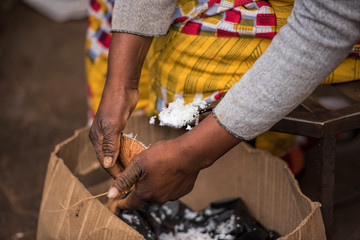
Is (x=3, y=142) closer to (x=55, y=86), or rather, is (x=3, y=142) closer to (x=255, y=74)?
(x=55, y=86)

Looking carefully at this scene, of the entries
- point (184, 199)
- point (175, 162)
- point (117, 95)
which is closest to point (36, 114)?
point (184, 199)

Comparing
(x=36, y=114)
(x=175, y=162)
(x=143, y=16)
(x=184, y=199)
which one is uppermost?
(x=143, y=16)

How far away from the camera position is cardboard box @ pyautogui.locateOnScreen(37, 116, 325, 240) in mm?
922

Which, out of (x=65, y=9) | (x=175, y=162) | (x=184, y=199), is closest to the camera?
(x=175, y=162)

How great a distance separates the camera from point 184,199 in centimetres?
147

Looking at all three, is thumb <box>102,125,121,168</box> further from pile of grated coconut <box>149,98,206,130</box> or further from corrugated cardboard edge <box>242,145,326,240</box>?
corrugated cardboard edge <box>242,145,326,240</box>

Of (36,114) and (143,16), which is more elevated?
(143,16)

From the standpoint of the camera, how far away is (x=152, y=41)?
125 centimetres

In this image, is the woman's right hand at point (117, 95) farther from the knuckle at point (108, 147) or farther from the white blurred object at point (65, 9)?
the white blurred object at point (65, 9)

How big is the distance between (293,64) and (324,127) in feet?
0.90

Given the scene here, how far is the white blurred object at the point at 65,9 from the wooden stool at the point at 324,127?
2.84 metres

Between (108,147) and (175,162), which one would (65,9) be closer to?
(108,147)

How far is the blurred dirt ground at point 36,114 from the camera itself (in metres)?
1.73

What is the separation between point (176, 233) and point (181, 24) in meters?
0.60
